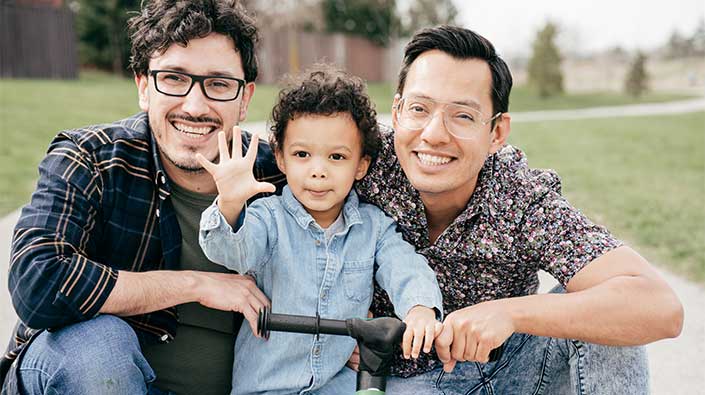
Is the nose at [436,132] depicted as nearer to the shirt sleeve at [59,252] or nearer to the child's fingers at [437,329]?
the child's fingers at [437,329]

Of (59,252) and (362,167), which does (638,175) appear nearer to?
(362,167)

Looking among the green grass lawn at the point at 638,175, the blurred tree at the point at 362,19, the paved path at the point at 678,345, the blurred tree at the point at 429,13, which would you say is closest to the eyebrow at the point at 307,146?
the paved path at the point at 678,345

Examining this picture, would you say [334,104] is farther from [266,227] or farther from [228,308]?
[228,308]

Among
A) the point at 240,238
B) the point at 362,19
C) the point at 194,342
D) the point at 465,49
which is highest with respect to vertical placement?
the point at 362,19

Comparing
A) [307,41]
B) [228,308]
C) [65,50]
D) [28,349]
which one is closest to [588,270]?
[228,308]

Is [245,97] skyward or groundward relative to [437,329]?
skyward

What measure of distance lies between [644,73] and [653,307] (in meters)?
27.7

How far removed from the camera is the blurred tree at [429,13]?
27.0 metres

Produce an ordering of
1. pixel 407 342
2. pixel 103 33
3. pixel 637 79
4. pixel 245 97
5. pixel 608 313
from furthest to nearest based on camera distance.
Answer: pixel 637 79 < pixel 103 33 < pixel 245 97 < pixel 608 313 < pixel 407 342

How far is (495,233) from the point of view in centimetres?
244

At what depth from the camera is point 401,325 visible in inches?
77.6

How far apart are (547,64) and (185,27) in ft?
80.4

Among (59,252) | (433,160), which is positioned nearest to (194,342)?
(59,252)

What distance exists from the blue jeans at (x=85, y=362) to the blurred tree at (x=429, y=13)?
84.3 ft
